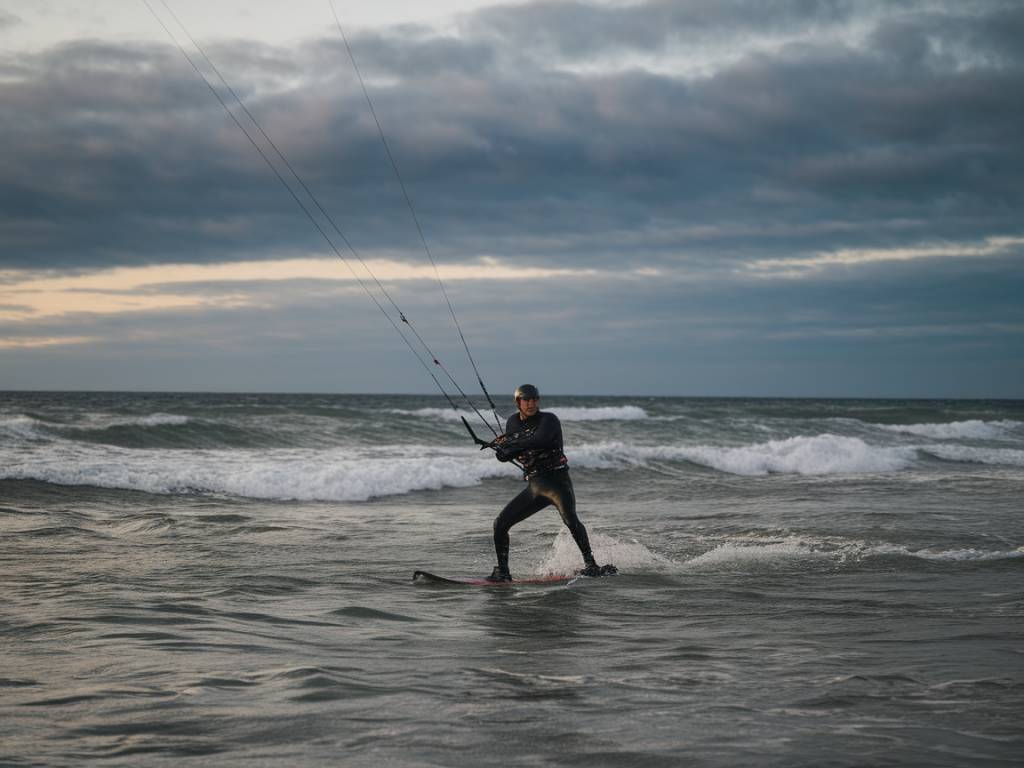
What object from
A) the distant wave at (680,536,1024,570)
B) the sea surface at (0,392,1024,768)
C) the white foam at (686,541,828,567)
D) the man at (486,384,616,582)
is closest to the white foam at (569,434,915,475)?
the sea surface at (0,392,1024,768)

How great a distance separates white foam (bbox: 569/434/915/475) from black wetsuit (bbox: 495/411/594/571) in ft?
50.4

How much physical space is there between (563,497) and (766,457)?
64.2 ft

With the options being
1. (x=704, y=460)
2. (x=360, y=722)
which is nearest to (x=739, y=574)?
(x=360, y=722)

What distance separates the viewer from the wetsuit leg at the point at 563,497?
381 inches

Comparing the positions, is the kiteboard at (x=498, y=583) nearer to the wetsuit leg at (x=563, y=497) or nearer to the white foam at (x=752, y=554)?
the wetsuit leg at (x=563, y=497)

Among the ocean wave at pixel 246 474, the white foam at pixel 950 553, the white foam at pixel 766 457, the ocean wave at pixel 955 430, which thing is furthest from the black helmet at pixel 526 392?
the ocean wave at pixel 955 430

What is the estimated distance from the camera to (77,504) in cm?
1517

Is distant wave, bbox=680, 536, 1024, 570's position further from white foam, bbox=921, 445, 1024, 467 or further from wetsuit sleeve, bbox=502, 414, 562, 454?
white foam, bbox=921, 445, 1024, 467

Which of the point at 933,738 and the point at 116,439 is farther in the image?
the point at 116,439

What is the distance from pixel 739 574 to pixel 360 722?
6.08m

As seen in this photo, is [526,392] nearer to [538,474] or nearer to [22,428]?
[538,474]

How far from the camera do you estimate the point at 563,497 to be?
381 inches

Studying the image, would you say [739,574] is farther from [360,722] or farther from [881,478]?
[881,478]

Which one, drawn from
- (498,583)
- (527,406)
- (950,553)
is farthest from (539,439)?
(950,553)
